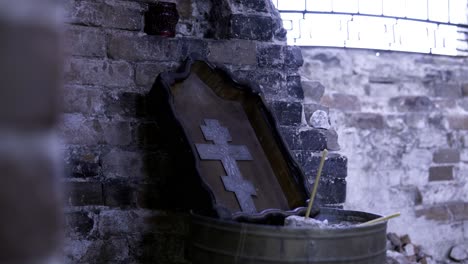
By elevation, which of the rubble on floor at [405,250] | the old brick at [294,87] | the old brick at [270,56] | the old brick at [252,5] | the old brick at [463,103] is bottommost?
the rubble on floor at [405,250]

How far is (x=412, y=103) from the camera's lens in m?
4.71

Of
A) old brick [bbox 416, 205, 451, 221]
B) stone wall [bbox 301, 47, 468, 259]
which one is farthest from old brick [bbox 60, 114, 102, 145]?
old brick [bbox 416, 205, 451, 221]

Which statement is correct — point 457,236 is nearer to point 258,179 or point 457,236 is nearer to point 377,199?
point 377,199

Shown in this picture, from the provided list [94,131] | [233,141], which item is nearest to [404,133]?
[233,141]

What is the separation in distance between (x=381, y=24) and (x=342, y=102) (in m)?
0.70

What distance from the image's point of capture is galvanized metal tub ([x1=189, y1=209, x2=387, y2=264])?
2.03m

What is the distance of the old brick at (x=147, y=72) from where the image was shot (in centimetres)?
291

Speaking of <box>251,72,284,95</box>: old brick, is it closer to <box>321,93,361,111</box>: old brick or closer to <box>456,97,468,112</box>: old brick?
<box>321,93,361,111</box>: old brick

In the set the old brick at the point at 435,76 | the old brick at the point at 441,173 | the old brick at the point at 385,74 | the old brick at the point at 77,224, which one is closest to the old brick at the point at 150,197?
the old brick at the point at 77,224

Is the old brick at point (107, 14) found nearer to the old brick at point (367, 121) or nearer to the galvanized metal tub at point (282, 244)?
the galvanized metal tub at point (282, 244)

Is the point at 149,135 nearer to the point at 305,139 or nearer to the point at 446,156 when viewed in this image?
the point at 305,139

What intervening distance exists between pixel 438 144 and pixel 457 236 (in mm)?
726

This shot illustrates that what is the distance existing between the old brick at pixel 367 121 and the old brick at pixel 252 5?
1624 millimetres

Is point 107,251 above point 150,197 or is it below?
below
